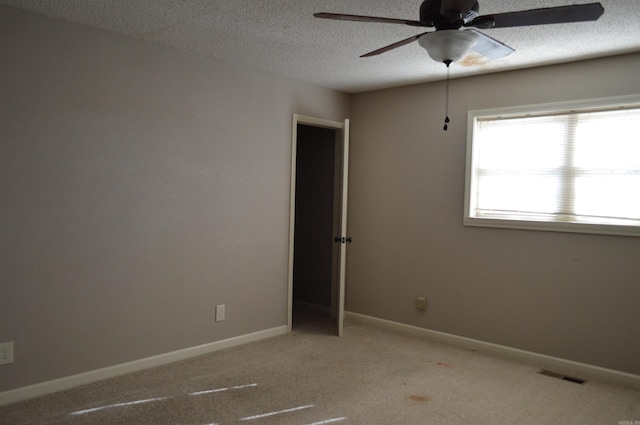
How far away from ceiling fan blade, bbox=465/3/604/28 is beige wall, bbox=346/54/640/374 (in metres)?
1.83

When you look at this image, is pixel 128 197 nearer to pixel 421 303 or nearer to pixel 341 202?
pixel 341 202

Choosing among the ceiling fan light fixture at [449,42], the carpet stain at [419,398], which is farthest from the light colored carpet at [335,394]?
the ceiling fan light fixture at [449,42]

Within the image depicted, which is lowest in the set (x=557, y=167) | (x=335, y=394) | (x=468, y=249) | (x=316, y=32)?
(x=335, y=394)

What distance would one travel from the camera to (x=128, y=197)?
3.49 m

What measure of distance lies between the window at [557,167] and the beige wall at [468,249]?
9 cm

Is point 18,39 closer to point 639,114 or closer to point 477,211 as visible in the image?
point 477,211

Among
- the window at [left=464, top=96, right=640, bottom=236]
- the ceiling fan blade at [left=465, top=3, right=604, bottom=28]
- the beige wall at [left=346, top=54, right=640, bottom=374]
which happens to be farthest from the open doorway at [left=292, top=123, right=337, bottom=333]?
the ceiling fan blade at [left=465, top=3, right=604, bottom=28]

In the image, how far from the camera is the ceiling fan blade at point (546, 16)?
Answer: 202 centimetres

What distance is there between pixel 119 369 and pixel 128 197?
121cm

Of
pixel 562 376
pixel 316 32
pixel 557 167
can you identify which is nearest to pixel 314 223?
pixel 557 167

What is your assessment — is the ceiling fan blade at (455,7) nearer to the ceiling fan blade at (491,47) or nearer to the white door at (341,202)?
the ceiling fan blade at (491,47)

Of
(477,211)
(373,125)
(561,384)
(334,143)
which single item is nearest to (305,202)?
(334,143)

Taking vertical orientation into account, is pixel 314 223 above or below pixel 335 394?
above

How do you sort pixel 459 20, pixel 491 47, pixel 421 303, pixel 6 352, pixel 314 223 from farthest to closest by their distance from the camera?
pixel 314 223 → pixel 421 303 → pixel 6 352 → pixel 491 47 → pixel 459 20
